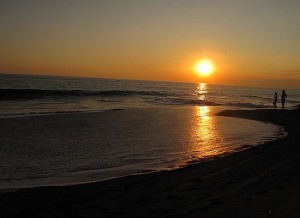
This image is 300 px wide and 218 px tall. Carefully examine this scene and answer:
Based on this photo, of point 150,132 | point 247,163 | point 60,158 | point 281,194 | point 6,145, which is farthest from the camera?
point 150,132

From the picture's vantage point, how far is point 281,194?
668 cm

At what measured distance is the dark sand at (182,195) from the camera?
6.11 m

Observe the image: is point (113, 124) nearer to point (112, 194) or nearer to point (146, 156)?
point (146, 156)

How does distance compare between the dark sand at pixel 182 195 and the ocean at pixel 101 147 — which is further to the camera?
the ocean at pixel 101 147

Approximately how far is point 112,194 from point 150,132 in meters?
10.1

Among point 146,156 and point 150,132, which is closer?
point 146,156

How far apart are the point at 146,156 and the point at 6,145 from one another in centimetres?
533

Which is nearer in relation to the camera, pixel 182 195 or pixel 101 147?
pixel 182 195

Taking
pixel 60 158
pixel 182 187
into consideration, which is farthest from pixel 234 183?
pixel 60 158

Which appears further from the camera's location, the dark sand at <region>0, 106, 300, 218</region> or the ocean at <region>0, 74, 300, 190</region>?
the ocean at <region>0, 74, 300, 190</region>

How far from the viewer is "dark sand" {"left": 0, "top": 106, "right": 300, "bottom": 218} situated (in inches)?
240

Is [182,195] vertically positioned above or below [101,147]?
above

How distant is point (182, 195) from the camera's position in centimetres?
728

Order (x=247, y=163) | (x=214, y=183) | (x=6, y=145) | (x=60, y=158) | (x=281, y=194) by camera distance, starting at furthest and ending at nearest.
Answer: (x=6, y=145)
(x=60, y=158)
(x=247, y=163)
(x=214, y=183)
(x=281, y=194)
